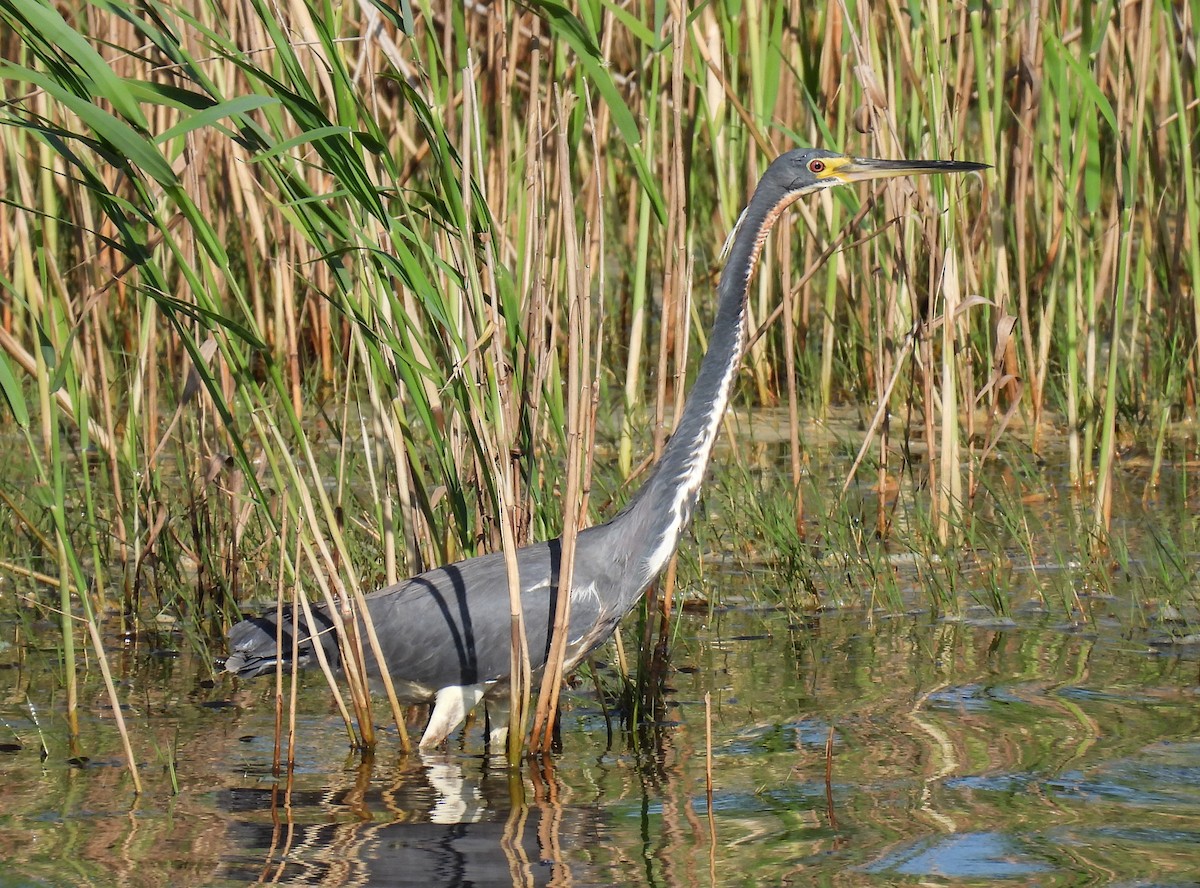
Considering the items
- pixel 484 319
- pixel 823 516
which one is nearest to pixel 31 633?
pixel 484 319

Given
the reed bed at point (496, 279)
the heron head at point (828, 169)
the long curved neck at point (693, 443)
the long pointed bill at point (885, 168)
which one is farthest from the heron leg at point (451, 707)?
the long pointed bill at point (885, 168)

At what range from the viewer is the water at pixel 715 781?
3.06 meters

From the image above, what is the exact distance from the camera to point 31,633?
4570 millimetres

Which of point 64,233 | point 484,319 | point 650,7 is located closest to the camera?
point 484,319

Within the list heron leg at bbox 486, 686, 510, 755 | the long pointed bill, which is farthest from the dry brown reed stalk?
the long pointed bill

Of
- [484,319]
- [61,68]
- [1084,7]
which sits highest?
[1084,7]

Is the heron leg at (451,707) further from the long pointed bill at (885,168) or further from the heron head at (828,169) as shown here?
the long pointed bill at (885,168)

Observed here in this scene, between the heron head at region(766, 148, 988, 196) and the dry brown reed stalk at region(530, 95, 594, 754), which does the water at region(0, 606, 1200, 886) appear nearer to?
the dry brown reed stalk at region(530, 95, 594, 754)

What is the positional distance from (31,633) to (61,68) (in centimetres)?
200

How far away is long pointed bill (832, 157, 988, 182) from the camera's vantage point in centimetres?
415

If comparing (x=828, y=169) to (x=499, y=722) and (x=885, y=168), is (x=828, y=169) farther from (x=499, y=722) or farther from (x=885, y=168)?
(x=499, y=722)

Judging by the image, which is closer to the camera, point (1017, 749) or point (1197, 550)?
point (1017, 749)

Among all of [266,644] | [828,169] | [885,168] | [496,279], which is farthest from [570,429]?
[885,168]

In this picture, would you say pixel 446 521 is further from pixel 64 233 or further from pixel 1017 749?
pixel 64 233
